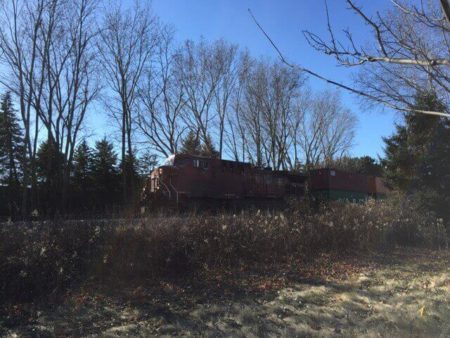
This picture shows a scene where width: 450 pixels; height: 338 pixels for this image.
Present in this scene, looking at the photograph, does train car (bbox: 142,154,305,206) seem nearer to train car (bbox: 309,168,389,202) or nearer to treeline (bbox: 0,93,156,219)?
train car (bbox: 309,168,389,202)

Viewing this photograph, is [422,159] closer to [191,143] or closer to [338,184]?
[338,184]

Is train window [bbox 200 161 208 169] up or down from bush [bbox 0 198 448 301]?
up

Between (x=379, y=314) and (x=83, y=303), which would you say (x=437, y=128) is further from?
(x=83, y=303)

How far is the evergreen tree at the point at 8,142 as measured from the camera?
35812mm

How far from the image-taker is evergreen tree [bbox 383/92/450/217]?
16906 millimetres

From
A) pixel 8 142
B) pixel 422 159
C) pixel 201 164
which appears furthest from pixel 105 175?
pixel 422 159

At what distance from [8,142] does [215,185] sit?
22579mm

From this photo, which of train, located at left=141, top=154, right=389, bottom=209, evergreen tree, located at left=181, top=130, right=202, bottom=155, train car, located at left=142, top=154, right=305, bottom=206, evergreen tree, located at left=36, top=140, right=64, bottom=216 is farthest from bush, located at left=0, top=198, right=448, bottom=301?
evergreen tree, located at left=181, top=130, right=202, bottom=155

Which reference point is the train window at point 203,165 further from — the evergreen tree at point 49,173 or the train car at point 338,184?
the evergreen tree at point 49,173

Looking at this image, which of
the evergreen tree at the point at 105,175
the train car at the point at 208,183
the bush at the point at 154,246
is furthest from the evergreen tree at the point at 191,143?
the bush at the point at 154,246

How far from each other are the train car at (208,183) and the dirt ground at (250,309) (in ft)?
37.5

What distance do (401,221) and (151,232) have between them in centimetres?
982

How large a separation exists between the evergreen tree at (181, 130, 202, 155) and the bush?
99.3ft

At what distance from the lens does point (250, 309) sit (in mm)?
6469
